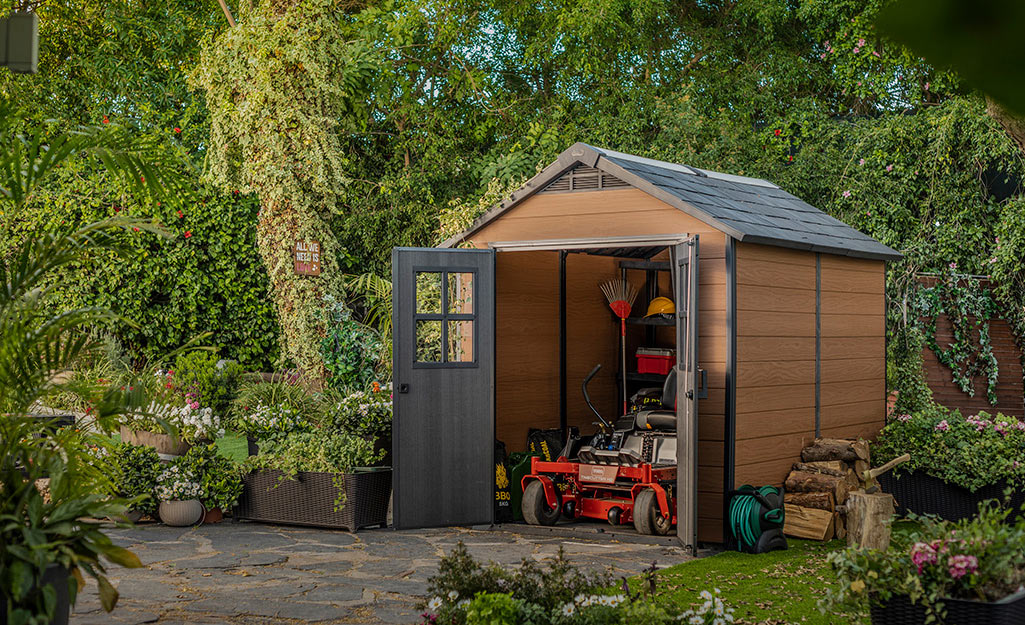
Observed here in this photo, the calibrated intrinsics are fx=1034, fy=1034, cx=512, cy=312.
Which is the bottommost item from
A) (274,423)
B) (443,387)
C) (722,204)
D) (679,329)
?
(274,423)

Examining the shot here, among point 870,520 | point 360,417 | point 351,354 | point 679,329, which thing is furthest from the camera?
point 351,354

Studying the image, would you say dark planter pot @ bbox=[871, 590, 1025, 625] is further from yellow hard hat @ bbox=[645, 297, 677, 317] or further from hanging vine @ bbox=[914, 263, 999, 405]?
hanging vine @ bbox=[914, 263, 999, 405]

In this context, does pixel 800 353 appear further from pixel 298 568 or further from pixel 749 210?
pixel 298 568

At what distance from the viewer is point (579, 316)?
32.0 ft

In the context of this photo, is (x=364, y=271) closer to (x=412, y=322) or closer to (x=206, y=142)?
(x=206, y=142)

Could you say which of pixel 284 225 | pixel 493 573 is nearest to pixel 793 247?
pixel 493 573

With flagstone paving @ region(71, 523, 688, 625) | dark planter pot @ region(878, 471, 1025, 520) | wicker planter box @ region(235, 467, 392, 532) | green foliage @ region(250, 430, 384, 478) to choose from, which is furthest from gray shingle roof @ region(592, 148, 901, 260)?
wicker planter box @ region(235, 467, 392, 532)

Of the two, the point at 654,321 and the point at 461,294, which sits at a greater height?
the point at 461,294

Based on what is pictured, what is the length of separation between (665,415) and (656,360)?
1595mm

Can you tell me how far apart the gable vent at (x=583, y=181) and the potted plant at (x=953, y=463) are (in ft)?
10.4

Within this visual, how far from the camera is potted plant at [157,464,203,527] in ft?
24.9

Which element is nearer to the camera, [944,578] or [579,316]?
[944,578]

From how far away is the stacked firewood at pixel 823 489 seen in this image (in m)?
7.55

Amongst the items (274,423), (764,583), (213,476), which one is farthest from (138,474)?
(764,583)
